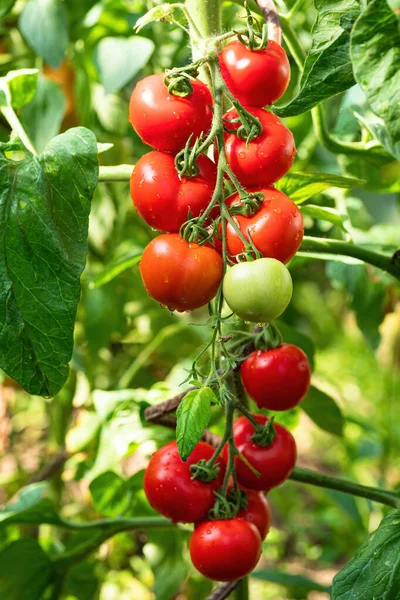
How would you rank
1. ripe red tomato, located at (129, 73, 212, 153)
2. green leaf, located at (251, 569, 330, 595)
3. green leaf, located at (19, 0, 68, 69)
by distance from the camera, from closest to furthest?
ripe red tomato, located at (129, 73, 212, 153) < green leaf, located at (19, 0, 68, 69) < green leaf, located at (251, 569, 330, 595)

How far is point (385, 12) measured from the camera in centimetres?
40

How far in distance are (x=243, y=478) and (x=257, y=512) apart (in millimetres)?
33

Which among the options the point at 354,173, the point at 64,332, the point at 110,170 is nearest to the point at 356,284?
the point at 354,173

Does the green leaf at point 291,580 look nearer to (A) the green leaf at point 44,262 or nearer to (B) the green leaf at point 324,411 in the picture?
(B) the green leaf at point 324,411

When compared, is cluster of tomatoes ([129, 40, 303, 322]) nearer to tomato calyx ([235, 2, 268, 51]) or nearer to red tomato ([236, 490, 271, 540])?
tomato calyx ([235, 2, 268, 51])

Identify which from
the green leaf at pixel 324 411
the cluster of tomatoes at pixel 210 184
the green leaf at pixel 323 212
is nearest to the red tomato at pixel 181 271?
the cluster of tomatoes at pixel 210 184

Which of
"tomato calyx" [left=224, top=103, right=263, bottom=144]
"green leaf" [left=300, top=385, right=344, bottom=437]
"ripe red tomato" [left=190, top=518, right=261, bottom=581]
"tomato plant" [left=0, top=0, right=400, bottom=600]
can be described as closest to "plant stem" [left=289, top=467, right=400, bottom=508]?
"tomato plant" [left=0, top=0, right=400, bottom=600]

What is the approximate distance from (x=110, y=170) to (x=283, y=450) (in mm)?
288

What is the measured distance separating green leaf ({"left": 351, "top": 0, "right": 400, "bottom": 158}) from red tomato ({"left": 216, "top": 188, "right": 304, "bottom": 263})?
A: 10 cm

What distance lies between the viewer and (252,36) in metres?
0.52

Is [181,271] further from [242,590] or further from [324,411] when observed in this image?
[324,411]

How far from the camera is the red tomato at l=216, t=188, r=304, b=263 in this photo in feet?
1.55

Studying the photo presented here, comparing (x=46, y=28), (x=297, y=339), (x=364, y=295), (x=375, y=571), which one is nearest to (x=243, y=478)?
(x=375, y=571)

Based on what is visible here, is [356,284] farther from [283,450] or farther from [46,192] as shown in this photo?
→ [46,192]
